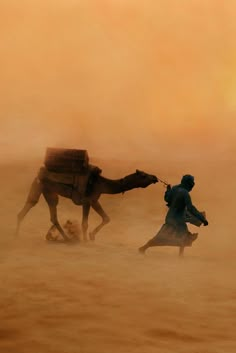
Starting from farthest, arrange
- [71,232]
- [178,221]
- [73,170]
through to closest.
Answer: [73,170] < [71,232] < [178,221]

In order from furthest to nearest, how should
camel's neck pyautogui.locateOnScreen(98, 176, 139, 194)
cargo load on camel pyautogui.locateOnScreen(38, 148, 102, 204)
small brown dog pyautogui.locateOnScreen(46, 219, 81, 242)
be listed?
1. cargo load on camel pyautogui.locateOnScreen(38, 148, 102, 204)
2. camel's neck pyautogui.locateOnScreen(98, 176, 139, 194)
3. small brown dog pyautogui.locateOnScreen(46, 219, 81, 242)

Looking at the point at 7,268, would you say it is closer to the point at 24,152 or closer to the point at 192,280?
the point at 192,280

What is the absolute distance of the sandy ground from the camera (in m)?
5.57

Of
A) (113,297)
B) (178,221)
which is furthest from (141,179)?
(113,297)

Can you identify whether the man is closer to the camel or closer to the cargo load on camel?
the camel

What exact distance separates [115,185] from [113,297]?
6190 millimetres

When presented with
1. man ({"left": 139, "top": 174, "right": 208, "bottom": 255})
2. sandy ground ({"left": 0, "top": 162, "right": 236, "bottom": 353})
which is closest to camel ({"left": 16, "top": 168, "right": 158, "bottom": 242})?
sandy ground ({"left": 0, "top": 162, "right": 236, "bottom": 353})

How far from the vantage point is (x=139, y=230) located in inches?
685

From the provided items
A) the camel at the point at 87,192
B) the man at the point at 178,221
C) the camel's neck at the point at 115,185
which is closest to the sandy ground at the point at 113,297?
the man at the point at 178,221

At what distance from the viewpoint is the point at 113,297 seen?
292 inches

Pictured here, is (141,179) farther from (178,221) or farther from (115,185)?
(178,221)

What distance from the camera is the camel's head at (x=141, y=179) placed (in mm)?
12609

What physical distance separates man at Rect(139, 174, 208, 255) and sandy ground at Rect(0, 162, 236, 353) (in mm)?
283

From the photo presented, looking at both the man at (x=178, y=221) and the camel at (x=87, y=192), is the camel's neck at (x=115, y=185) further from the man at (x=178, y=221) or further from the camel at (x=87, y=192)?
the man at (x=178, y=221)
